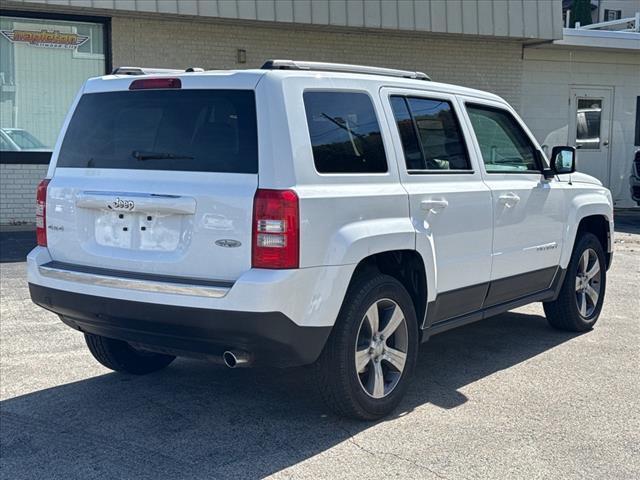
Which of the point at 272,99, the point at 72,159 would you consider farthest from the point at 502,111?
the point at 72,159

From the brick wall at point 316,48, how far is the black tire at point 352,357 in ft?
31.2

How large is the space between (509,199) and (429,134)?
2.82 feet

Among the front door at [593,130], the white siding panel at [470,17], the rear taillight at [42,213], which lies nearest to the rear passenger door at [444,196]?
the rear taillight at [42,213]

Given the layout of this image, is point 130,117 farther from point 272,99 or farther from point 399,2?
point 399,2

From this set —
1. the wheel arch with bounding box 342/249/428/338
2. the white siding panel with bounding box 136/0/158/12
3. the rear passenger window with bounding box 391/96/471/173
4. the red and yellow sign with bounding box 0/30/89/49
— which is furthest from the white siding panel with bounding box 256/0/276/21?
the wheel arch with bounding box 342/249/428/338

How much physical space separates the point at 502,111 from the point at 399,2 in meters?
7.90

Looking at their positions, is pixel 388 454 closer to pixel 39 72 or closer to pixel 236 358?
pixel 236 358

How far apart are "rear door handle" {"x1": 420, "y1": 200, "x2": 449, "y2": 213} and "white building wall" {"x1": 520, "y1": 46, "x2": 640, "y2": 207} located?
38.9 feet

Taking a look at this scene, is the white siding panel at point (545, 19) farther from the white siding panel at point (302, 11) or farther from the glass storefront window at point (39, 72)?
the glass storefront window at point (39, 72)

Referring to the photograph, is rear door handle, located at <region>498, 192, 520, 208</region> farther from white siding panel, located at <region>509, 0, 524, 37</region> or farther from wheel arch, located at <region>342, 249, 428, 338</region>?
white siding panel, located at <region>509, 0, 524, 37</region>

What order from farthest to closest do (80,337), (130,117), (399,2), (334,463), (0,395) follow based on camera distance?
(399,2) < (80,337) < (0,395) < (130,117) < (334,463)

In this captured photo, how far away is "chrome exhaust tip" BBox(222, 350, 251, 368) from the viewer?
4.11 meters

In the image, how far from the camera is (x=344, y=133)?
4508mm

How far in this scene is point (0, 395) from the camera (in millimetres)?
5207
